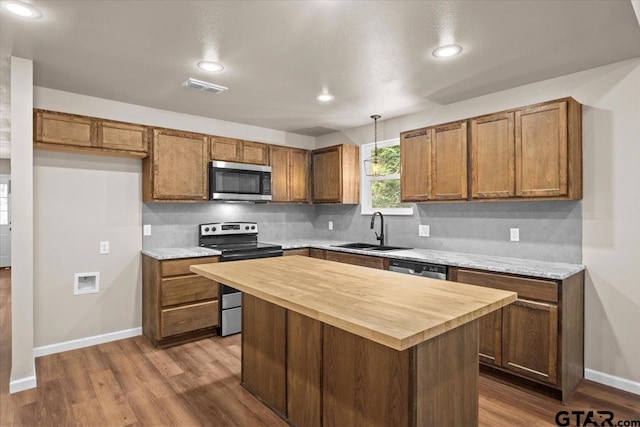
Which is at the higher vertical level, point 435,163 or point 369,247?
point 435,163

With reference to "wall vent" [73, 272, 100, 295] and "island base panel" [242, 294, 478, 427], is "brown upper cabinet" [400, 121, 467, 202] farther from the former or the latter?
"wall vent" [73, 272, 100, 295]

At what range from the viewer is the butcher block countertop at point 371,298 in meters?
1.35

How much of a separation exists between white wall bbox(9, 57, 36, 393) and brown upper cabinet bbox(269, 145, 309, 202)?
2576 millimetres

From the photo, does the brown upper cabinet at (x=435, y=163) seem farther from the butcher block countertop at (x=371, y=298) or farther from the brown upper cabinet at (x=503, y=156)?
the butcher block countertop at (x=371, y=298)

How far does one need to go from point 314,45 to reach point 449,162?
1789 millimetres

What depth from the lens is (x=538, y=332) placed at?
2.67 m

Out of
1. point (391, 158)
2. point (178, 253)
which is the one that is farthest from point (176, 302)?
point (391, 158)

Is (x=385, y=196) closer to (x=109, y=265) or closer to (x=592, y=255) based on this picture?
(x=592, y=255)

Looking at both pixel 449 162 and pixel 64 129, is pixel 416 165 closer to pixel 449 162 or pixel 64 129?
pixel 449 162

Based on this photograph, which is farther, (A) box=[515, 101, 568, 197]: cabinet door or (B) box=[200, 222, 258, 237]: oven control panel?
(B) box=[200, 222, 258, 237]: oven control panel

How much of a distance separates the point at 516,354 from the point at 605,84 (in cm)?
222

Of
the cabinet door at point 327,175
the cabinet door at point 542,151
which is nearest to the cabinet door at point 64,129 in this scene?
the cabinet door at point 327,175

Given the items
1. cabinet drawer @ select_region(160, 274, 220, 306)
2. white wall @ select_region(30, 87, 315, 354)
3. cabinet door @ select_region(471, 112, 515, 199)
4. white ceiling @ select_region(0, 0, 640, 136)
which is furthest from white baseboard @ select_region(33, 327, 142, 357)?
cabinet door @ select_region(471, 112, 515, 199)

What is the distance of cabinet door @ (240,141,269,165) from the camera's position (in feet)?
14.9
